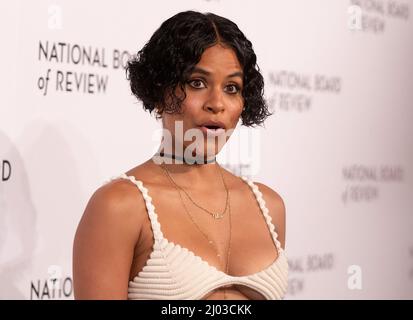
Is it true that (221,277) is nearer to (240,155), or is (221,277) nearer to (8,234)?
(8,234)

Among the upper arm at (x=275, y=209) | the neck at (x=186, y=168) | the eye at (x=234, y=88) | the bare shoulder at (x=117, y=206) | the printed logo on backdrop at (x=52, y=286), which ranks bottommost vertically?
the printed logo on backdrop at (x=52, y=286)

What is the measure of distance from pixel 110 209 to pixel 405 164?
4.88ft

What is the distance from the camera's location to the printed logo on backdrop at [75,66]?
1.61 meters

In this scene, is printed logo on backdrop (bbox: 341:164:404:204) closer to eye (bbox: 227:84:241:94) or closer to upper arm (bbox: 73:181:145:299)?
eye (bbox: 227:84:241:94)

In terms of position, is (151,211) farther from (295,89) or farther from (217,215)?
(295,89)

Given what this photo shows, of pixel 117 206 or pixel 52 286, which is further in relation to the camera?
pixel 52 286

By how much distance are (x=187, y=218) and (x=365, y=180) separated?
1.16m

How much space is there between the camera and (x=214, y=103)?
1.27 metres

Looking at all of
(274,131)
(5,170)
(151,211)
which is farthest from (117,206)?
(274,131)

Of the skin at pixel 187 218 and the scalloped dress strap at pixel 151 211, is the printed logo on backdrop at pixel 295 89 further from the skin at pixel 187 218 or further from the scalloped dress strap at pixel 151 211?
the scalloped dress strap at pixel 151 211

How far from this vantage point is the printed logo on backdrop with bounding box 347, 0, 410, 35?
2.33 meters

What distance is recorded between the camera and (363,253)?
2.39 meters

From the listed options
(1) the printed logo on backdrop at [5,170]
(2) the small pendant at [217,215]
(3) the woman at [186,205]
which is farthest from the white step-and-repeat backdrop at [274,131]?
(2) the small pendant at [217,215]

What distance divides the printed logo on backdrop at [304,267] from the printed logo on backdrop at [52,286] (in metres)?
0.69
